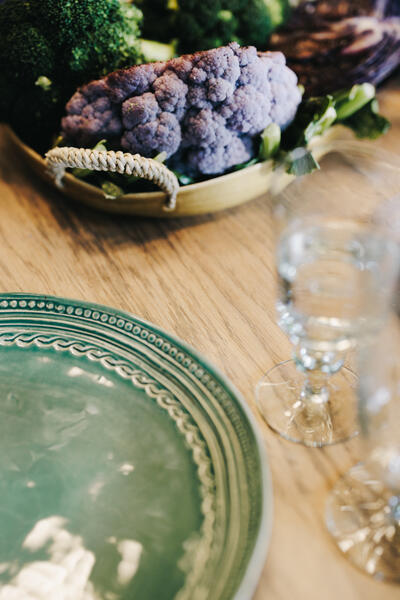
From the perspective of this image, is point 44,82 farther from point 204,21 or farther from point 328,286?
point 328,286

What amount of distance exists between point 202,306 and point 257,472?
0.90 feet

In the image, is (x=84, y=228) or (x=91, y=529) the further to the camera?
(x=84, y=228)

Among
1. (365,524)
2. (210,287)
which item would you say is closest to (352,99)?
(210,287)

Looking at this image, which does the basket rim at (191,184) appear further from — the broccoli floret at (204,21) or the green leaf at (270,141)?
the broccoli floret at (204,21)

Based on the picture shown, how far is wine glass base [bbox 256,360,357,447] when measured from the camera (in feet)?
1.84

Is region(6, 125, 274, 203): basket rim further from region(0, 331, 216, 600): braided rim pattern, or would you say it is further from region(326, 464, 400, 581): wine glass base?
region(326, 464, 400, 581): wine glass base

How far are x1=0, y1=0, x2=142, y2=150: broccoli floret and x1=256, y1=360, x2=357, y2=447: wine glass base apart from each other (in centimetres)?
55

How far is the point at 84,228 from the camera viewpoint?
0.83m

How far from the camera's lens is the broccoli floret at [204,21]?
0.99 m

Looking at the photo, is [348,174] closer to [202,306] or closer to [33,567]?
[202,306]

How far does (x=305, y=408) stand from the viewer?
586 mm

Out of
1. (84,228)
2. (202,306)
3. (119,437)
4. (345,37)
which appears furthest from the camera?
(345,37)

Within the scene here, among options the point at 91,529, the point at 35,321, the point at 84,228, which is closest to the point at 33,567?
the point at 91,529

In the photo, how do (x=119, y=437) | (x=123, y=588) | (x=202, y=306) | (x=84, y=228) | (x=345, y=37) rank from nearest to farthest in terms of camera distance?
(x=123, y=588)
(x=119, y=437)
(x=202, y=306)
(x=84, y=228)
(x=345, y=37)
